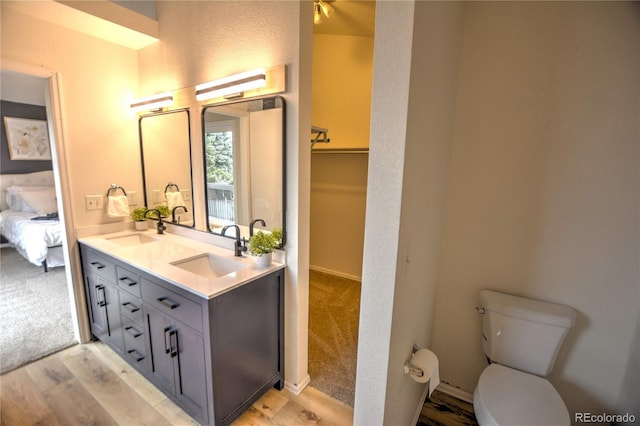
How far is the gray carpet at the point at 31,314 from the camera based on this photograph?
2.18 m

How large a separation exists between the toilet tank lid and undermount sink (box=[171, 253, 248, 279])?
150 centimetres

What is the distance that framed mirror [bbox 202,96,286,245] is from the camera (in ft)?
5.67

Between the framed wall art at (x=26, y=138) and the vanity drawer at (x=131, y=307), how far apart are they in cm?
475

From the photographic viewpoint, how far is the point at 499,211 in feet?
5.16

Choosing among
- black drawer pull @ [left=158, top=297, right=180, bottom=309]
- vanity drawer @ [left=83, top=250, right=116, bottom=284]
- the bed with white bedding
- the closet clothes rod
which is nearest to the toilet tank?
black drawer pull @ [left=158, top=297, right=180, bottom=309]

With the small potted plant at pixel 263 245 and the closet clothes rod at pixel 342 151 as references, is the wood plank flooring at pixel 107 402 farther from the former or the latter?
the closet clothes rod at pixel 342 151

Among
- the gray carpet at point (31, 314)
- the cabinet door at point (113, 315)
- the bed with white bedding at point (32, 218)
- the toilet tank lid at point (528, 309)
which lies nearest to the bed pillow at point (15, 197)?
the bed with white bedding at point (32, 218)

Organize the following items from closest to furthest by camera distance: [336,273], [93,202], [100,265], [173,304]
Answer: [173,304] → [100,265] → [93,202] → [336,273]

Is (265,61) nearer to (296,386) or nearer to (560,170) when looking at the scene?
(560,170)

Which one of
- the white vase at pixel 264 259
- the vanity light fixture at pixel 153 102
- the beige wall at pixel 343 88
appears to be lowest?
the white vase at pixel 264 259

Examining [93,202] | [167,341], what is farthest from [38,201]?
[167,341]

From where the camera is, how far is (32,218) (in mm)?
4070

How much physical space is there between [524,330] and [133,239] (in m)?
2.83

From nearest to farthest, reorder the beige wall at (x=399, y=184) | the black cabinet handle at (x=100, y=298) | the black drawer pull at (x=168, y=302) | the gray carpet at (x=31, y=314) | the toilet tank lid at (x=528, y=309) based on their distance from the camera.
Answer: the beige wall at (x=399, y=184), the toilet tank lid at (x=528, y=309), the black drawer pull at (x=168, y=302), the black cabinet handle at (x=100, y=298), the gray carpet at (x=31, y=314)
